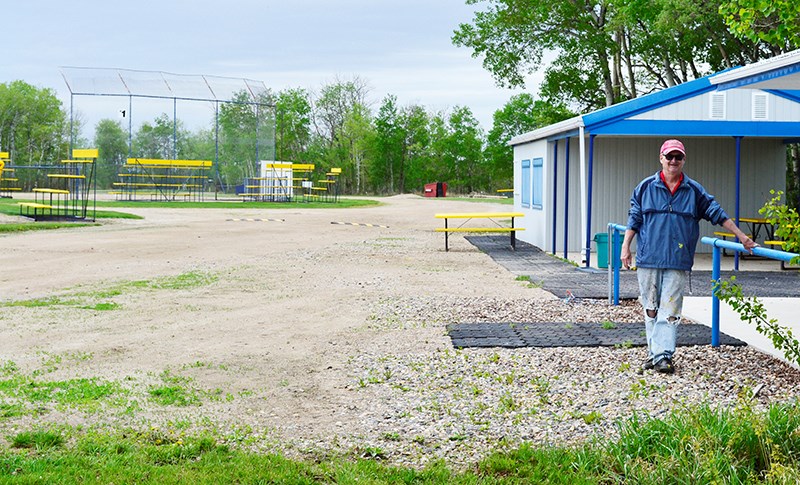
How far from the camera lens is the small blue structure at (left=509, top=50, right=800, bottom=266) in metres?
15.7

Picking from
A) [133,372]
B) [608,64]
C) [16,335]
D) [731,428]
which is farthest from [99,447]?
[608,64]

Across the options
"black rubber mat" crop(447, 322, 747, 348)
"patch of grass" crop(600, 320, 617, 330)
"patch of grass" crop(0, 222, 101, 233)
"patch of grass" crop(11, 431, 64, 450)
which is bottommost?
"patch of grass" crop(11, 431, 64, 450)

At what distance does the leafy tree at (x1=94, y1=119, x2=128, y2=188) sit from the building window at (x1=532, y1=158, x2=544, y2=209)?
97.5ft

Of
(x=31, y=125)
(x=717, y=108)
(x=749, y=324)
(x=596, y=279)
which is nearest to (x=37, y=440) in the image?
(x=749, y=324)

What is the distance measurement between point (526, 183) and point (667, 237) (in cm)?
1450

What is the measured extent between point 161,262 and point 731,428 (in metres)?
12.2

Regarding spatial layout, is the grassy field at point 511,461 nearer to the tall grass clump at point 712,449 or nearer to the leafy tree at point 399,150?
the tall grass clump at point 712,449

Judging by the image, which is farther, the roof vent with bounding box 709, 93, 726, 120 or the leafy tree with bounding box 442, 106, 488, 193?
the leafy tree with bounding box 442, 106, 488, 193

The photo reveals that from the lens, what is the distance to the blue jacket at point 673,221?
653 centimetres

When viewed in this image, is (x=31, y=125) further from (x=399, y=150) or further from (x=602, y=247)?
(x=602, y=247)

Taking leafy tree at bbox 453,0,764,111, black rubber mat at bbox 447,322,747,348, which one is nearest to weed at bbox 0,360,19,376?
black rubber mat at bbox 447,322,747,348

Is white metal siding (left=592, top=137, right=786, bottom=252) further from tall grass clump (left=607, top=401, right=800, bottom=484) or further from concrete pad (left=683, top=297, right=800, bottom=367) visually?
tall grass clump (left=607, top=401, right=800, bottom=484)

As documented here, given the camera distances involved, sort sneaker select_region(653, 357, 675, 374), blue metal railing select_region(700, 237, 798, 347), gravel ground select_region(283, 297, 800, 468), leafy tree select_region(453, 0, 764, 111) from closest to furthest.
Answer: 1. gravel ground select_region(283, 297, 800, 468)
2. blue metal railing select_region(700, 237, 798, 347)
3. sneaker select_region(653, 357, 675, 374)
4. leafy tree select_region(453, 0, 764, 111)

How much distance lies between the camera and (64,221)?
997 inches
